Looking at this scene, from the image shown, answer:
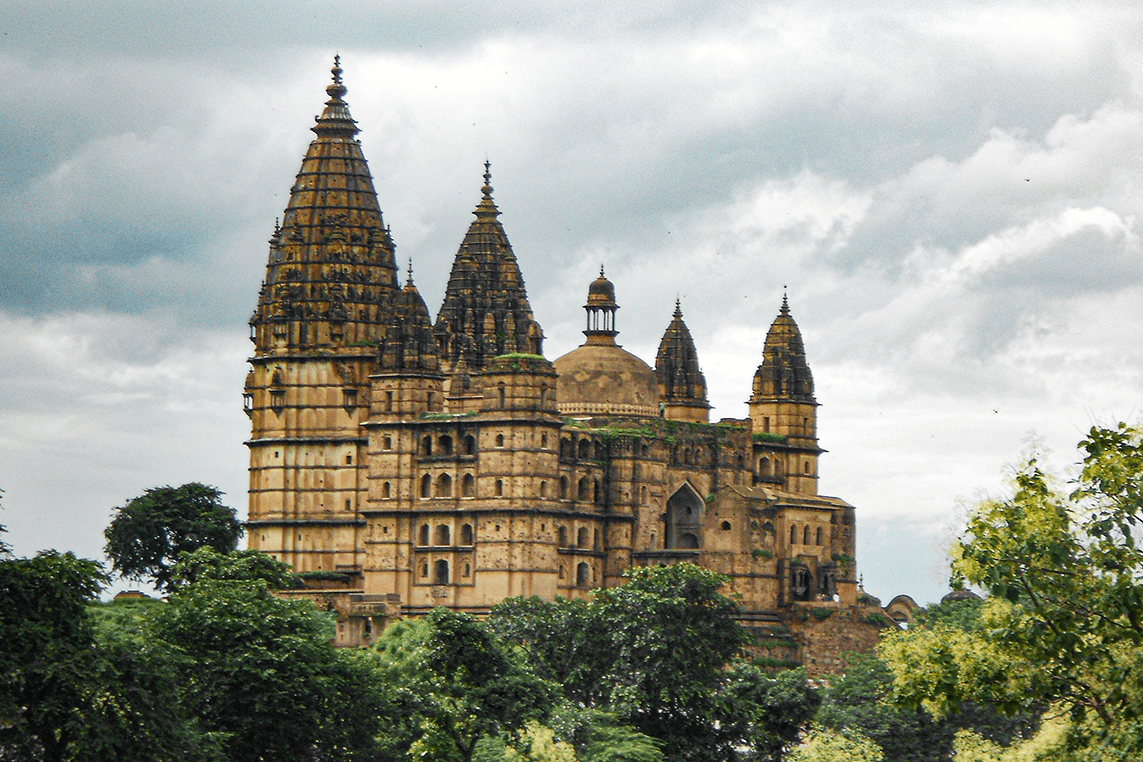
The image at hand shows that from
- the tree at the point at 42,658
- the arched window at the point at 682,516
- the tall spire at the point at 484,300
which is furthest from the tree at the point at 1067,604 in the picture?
the tall spire at the point at 484,300

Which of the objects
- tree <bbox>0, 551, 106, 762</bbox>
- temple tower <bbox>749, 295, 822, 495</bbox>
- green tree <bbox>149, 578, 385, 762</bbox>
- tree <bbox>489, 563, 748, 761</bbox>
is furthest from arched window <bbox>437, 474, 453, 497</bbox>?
tree <bbox>0, 551, 106, 762</bbox>

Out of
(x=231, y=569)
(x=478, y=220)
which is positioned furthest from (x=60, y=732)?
(x=478, y=220)

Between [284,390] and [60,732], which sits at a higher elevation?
[284,390]

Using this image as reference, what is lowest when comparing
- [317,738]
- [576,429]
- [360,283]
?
[317,738]

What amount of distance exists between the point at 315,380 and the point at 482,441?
12.7 m

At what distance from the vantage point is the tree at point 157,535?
10862cm

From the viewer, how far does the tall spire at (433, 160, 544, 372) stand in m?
112

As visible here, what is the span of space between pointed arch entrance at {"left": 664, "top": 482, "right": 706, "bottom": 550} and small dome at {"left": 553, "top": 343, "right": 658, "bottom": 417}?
4.08 meters

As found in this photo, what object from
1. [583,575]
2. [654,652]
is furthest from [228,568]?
[583,575]

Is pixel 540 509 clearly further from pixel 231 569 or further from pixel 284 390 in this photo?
pixel 231 569

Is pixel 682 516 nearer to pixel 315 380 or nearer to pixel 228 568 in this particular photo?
pixel 315 380

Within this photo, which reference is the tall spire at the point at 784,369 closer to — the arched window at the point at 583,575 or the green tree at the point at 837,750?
the arched window at the point at 583,575

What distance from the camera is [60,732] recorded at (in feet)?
168

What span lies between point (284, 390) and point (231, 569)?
3973 cm
